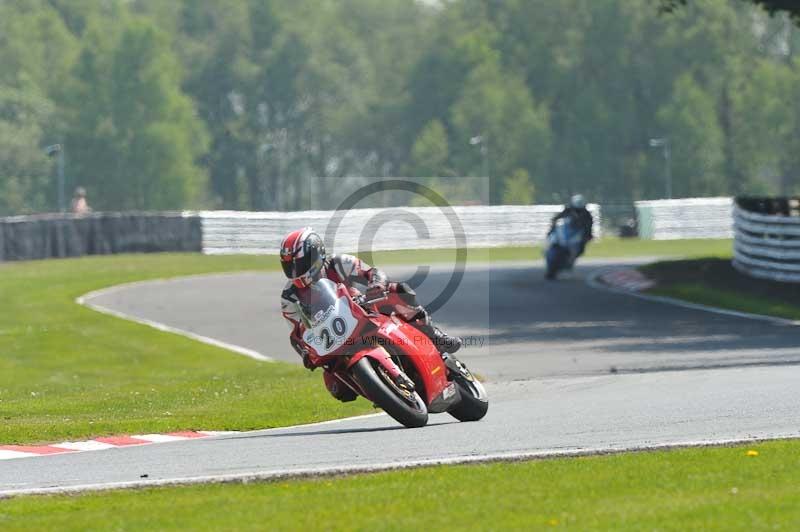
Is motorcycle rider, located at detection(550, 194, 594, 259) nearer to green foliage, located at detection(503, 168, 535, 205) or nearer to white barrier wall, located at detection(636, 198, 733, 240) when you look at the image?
white barrier wall, located at detection(636, 198, 733, 240)

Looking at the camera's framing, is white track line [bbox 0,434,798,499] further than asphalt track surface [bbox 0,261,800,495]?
No

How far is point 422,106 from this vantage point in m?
110

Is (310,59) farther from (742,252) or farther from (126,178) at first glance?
(742,252)

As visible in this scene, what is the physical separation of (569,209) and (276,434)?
2051 centimetres

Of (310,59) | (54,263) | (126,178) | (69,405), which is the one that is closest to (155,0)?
(310,59)

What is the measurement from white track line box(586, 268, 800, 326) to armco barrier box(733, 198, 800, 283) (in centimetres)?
188

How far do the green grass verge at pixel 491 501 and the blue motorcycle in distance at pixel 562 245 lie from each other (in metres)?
22.0

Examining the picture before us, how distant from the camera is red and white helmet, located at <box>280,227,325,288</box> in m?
11.2

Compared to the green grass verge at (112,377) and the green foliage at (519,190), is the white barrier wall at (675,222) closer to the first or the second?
the green grass verge at (112,377)

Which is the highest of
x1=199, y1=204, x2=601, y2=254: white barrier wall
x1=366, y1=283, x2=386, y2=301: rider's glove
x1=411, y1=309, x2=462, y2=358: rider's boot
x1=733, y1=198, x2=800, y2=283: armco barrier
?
x1=366, y1=283, x2=386, y2=301: rider's glove

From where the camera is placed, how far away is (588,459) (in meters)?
9.65

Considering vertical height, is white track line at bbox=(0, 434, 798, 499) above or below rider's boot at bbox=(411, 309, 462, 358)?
below

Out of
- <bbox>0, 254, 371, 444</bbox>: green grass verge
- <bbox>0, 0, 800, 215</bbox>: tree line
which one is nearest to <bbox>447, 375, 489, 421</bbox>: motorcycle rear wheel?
<bbox>0, 254, 371, 444</bbox>: green grass verge

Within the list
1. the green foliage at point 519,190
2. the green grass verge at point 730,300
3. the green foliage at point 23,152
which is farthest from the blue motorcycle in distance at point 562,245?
the green foliage at point 23,152
